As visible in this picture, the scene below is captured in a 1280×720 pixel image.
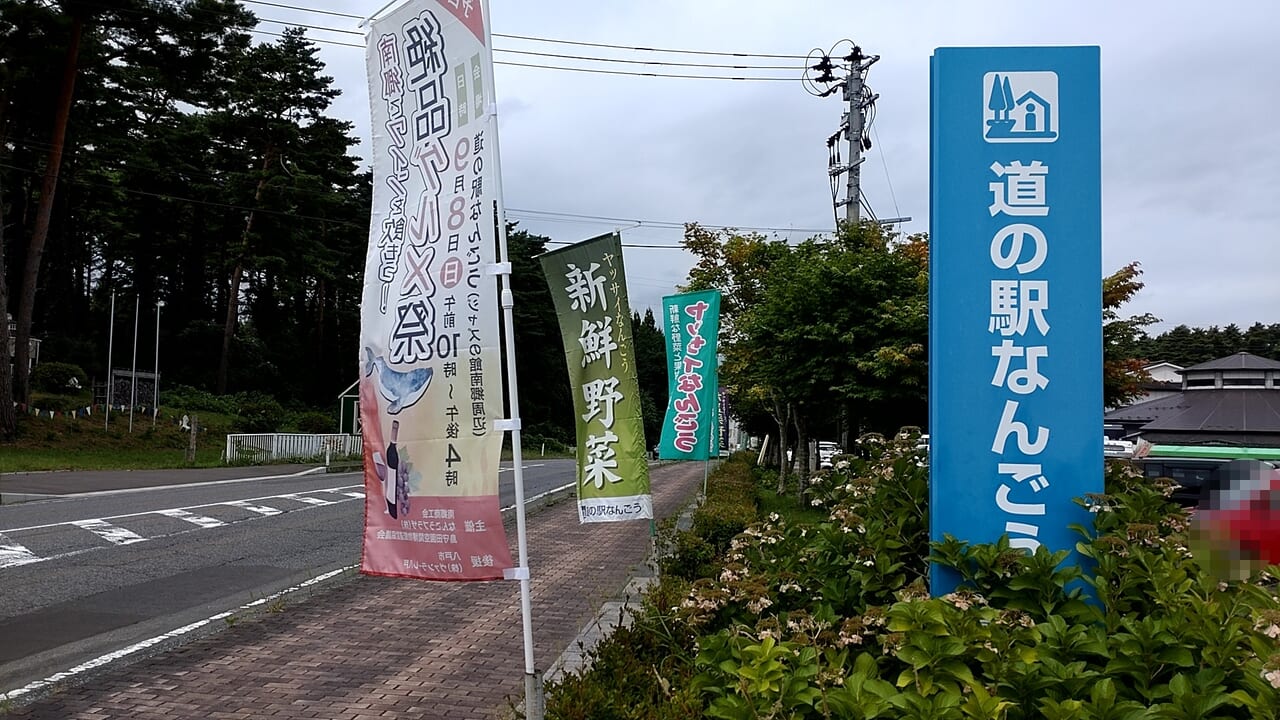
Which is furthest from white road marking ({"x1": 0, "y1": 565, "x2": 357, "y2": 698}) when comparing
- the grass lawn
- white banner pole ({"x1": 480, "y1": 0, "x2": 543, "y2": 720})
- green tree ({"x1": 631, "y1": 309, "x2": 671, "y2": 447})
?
green tree ({"x1": 631, "y1": 309, "x2": 671, "y2": 447})

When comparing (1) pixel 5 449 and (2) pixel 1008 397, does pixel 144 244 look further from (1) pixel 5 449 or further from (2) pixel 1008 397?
(2) pixel 1008 397

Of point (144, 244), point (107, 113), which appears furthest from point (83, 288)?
point (107, 113)

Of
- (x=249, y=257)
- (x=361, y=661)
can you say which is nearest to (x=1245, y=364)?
(x=361, y=661)

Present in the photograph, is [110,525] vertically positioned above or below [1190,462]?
below

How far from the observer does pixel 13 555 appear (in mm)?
10133

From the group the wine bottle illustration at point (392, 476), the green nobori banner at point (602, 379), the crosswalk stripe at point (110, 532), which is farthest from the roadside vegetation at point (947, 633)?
the crosswalk stripe at point (110, 532)

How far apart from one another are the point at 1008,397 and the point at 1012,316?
14.7 inches

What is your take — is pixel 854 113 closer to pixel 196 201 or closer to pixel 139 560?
pixel 139 560

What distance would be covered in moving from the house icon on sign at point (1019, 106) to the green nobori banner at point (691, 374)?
9564mm

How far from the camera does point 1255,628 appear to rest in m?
2.75

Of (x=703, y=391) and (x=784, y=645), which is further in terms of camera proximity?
(x=703, y=391)

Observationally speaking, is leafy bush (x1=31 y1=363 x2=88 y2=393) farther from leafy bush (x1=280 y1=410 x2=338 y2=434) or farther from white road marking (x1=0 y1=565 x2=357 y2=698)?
white road marking (x1=0 y1=565 x2=357 y2=698)

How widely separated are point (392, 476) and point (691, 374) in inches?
378

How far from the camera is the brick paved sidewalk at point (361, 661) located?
5430 millimetres
